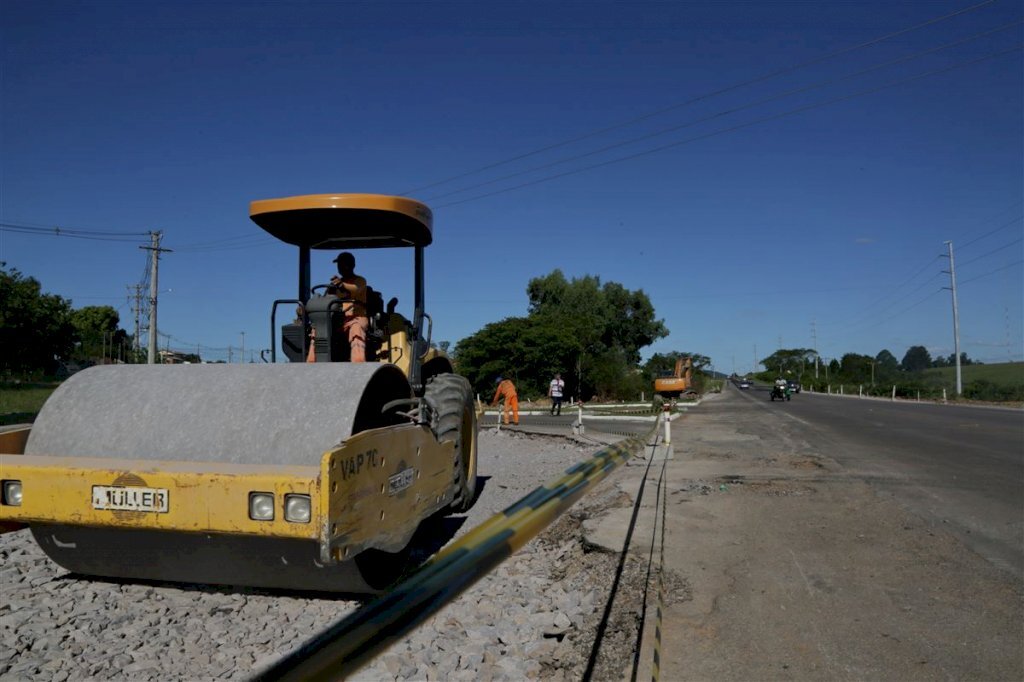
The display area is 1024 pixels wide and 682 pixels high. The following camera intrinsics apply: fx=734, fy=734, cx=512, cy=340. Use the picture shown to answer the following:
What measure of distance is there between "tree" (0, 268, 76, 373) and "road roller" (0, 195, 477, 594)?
42166mm

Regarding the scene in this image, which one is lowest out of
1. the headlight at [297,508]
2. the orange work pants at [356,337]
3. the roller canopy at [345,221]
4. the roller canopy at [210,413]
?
the headlight at [297,508]

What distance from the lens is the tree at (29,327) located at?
39.7 meters

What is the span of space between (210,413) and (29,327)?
44743mm

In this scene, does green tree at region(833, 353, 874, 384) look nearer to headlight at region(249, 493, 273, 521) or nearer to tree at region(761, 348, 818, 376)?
tree at region(761, 348, 818, 376)

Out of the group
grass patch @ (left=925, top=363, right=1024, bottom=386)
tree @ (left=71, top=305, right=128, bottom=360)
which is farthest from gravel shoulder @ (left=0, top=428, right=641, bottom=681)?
tree @ (left=71, top=305, right=128, bottom=360)

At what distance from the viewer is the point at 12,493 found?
3.50m

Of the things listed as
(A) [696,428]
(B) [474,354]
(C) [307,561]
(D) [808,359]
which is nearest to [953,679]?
(C) [307,561]

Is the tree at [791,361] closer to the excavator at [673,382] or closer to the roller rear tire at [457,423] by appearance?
the excavator at [673,382]

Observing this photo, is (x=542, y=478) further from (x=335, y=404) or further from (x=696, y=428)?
(x=696, y=428)

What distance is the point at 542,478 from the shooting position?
10.0 m

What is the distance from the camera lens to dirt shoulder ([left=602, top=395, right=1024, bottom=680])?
3645 mm

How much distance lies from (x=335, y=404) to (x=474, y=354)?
131 ft

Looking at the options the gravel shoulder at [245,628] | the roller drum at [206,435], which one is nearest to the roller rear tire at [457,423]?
the gravel shoulder at [245,628]

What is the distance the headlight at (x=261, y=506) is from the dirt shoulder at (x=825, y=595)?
72.8 inches
